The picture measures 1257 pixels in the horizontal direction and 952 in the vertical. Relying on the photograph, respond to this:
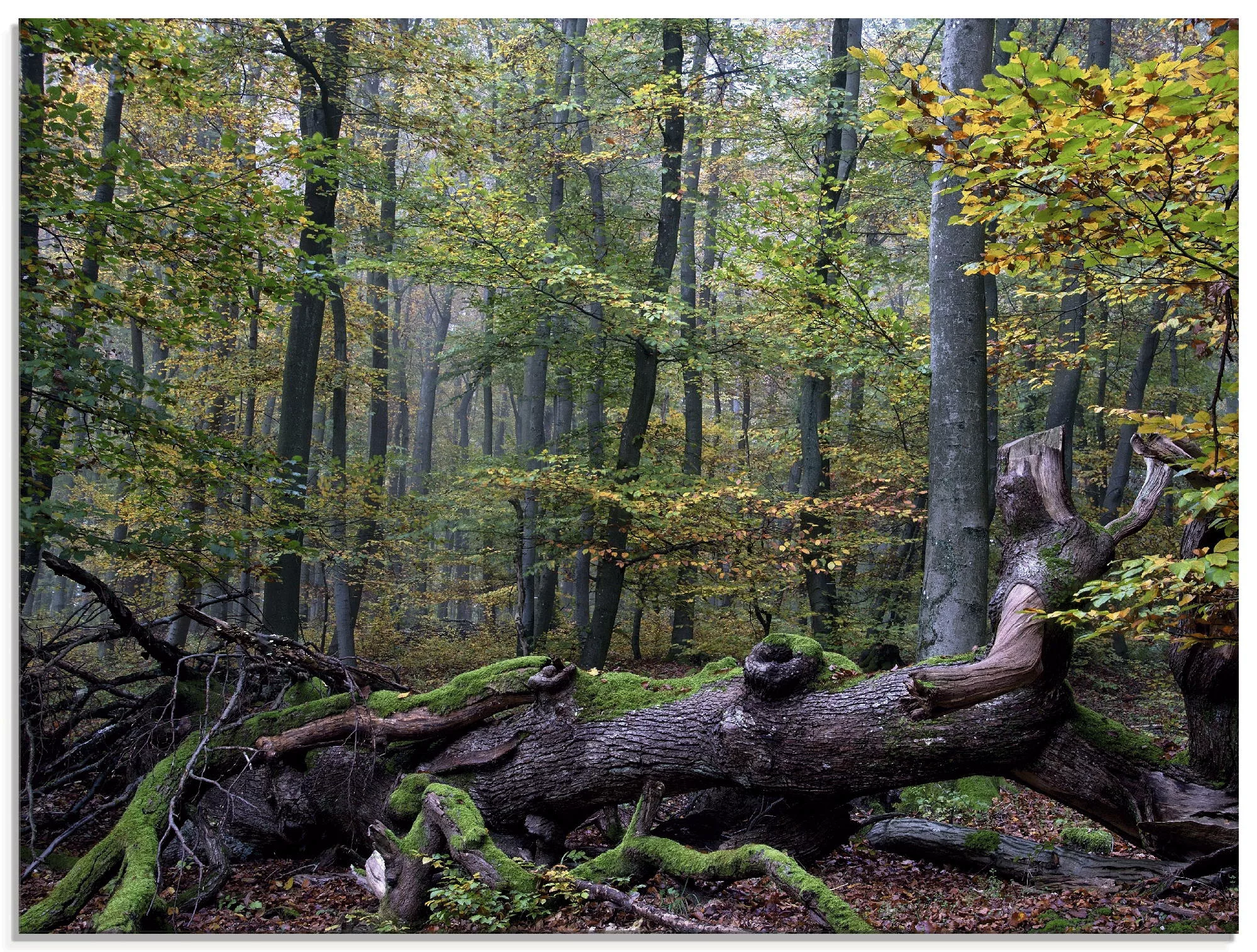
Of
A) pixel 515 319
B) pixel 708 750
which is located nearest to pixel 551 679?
pixel 708 750

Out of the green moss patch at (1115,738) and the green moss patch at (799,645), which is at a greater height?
the green moss patch at (799,645)

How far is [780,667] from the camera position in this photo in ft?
13.8

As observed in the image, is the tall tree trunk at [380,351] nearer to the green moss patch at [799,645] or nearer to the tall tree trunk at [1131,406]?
the green moss patch at [799,645]

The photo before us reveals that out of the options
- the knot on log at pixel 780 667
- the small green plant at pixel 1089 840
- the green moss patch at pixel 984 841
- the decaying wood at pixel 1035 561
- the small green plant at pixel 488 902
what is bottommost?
the small green plant at pixel 1089 840

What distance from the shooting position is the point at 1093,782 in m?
3.99

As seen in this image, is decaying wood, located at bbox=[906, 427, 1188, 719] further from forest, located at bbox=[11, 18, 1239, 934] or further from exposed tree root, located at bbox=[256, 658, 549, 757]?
exposed tree root, located at bbox=[256, 658, 549, 757]

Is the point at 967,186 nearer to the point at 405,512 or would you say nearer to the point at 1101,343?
the point at 1101,343

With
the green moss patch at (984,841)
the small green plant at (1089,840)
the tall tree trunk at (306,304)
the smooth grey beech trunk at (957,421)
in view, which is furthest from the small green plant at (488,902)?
the tall tree trunk at (306,304)

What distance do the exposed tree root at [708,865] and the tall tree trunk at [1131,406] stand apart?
9.06m

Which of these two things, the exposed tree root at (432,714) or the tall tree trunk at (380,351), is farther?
the tall tree trunk at (380,351)

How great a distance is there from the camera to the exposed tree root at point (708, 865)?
3240 mm

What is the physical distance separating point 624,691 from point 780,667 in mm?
968
